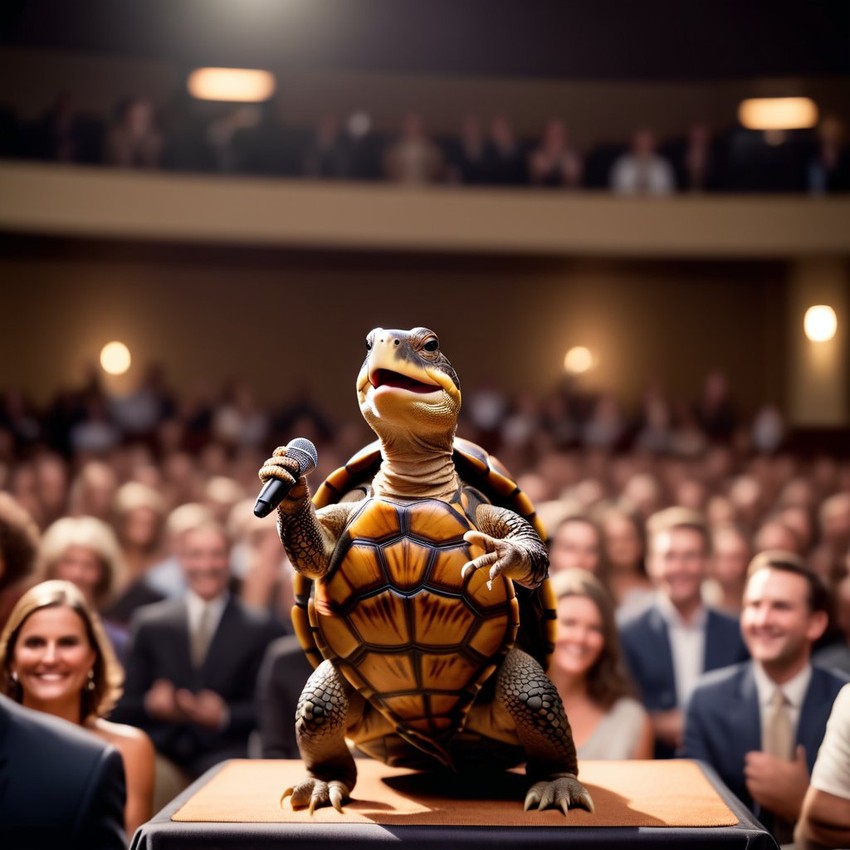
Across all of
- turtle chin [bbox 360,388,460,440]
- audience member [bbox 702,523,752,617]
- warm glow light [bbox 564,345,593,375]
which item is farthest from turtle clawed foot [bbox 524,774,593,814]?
warm glow light [bbox 564,345,593,375]

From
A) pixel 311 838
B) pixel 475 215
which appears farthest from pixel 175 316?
pixel 311 838

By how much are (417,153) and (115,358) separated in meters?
5.75

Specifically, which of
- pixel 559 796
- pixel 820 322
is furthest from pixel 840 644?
pixel 820 322

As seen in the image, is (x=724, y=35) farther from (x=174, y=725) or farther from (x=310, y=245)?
(x=174, y=725)

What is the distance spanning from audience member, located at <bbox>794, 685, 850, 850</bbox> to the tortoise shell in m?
0.66

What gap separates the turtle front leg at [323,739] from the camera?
89.7 inches

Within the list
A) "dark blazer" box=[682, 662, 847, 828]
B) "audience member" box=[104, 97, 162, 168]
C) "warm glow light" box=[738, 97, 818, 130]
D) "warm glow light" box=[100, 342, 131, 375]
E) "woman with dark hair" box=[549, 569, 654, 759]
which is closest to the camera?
"dark blazer" box=[682, 662, 847, 828]

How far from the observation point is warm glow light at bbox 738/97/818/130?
16375mm

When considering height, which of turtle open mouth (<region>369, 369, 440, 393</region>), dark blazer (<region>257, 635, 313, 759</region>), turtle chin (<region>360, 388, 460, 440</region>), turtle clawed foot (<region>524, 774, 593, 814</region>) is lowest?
dark blazer (<region>257, 635, 313, 759</region>)

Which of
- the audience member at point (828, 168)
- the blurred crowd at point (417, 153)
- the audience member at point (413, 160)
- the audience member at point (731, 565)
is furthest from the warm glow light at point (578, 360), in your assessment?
the audience member at point (731, 565)

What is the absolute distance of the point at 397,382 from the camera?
2.22 meters

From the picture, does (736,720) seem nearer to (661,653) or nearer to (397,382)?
(661,653)

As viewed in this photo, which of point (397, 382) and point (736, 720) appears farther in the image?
point (736, 720)

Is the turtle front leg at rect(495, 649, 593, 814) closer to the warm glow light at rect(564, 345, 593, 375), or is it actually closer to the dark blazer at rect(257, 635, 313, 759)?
the dark blazer at rect(257, 635, 313, 759)
